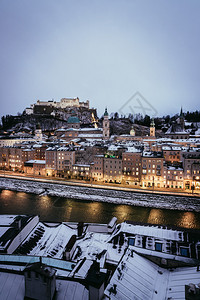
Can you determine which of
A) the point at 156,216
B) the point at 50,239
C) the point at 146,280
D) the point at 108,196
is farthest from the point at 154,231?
the point at 108,196

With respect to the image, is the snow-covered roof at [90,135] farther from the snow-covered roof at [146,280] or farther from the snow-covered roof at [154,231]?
the snow-covered roof at [146,280]

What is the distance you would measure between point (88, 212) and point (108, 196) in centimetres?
799

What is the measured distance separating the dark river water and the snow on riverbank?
1.51 m

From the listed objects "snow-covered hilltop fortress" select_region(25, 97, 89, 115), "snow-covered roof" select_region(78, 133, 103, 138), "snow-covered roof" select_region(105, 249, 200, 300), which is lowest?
"snow-covered roof" select_region(105, 249, 200, 300)

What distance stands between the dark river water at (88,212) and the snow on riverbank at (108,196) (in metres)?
1.51

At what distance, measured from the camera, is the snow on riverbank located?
114 ft

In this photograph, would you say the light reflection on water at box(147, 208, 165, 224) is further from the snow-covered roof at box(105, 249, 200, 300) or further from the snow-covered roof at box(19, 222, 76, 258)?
the snow-covered roof at box(105, 249, 200, 300)

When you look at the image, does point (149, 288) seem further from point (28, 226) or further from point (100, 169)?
point (100, 169)

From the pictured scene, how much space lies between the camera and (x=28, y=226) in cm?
1716

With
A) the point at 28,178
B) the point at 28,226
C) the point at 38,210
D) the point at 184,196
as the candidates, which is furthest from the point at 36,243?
the point at 28,178

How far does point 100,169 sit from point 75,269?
3963 cm

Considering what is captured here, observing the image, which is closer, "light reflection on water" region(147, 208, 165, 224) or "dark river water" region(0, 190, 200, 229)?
"light reflection on water" region(147, 208, 165, 224)

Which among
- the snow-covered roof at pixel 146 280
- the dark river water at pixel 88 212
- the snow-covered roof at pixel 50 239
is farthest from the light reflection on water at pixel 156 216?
the snow-covered roof at pixel 146 280

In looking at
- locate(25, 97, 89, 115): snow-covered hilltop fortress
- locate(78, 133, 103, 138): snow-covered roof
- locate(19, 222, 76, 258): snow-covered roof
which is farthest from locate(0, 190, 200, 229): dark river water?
locate(25, 97, 89, 115): snow-covered hilltop fortress
